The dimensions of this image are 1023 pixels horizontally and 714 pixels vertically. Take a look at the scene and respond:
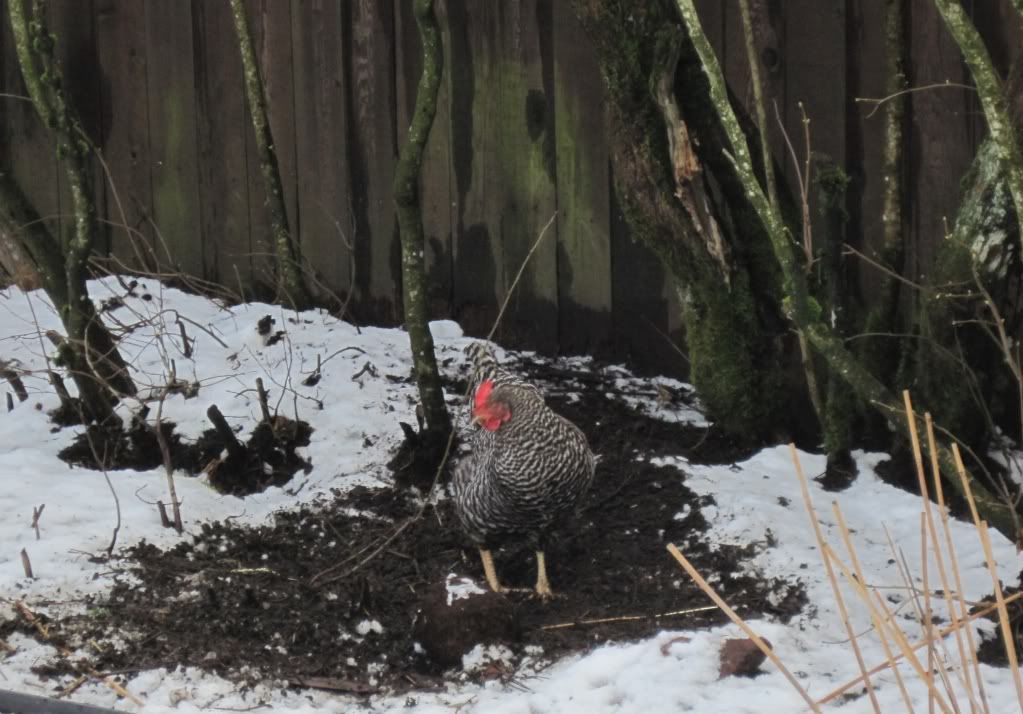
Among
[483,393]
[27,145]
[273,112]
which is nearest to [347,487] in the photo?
[483,393]

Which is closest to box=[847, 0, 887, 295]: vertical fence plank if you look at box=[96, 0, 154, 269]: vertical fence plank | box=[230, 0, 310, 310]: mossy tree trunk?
box=[230, 0, 310, 310]: mossy tree trunk

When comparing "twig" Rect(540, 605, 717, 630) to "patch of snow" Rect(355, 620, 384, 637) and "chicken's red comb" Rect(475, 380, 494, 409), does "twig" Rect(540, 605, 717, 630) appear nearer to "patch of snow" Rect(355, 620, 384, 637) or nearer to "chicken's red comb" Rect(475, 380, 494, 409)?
"patch of snow" Rect(355, 620, 384, 637)

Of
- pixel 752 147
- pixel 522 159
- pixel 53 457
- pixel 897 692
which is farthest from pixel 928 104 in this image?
pixel 53 457

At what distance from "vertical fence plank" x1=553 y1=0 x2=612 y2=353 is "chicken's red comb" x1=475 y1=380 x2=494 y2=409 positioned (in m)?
1.29

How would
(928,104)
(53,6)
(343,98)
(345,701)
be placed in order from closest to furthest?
(345,701) → (928,104) → (343,98) → (53,6)

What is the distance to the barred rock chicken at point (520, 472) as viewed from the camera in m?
4.38

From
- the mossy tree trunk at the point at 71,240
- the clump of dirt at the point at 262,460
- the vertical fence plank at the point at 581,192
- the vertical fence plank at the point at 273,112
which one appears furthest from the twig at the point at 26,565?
the vertical fence plank at the point at 581,192

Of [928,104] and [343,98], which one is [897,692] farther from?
[343,98]

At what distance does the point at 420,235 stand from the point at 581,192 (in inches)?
38.9

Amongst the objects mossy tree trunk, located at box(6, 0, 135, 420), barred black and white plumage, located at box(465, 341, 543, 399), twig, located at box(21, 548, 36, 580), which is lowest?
twig, located at box(21, 548, 36, 580)

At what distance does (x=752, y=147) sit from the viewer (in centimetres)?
482

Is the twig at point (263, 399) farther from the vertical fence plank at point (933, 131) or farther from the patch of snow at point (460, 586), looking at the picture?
the vertical fence plank at point (933, 131)

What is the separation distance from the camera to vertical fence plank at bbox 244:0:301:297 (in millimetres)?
6273

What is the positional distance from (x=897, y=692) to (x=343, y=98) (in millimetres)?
3836
